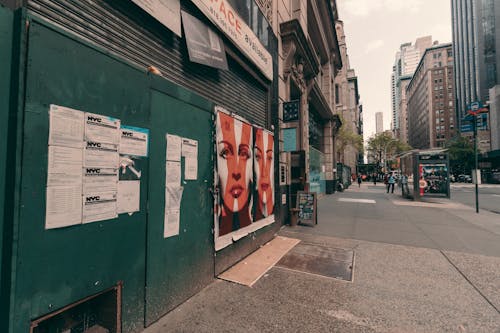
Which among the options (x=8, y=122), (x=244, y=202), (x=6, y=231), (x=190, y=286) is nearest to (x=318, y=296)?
(x=190, y=286)

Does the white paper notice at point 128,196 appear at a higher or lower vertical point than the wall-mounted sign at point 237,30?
lower

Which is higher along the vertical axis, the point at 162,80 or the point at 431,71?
the point at 431,71

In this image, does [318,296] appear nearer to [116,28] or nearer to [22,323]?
[22,323]

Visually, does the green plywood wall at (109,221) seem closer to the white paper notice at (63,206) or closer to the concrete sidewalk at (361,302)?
the white paper notice at (63,206)

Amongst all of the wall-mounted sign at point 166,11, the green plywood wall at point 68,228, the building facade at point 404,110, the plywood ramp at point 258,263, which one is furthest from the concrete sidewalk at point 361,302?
the building facade at point 404,110

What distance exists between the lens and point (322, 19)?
52.9ft

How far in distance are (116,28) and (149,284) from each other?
10.5ft

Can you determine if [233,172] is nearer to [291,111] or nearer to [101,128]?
[101,128]

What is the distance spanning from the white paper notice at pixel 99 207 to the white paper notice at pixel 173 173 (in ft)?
2.48

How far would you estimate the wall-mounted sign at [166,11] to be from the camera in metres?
2.98

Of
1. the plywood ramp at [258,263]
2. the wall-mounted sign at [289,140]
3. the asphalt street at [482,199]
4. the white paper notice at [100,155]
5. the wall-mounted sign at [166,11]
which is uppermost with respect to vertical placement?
the wall-mounted sign at [166,11]

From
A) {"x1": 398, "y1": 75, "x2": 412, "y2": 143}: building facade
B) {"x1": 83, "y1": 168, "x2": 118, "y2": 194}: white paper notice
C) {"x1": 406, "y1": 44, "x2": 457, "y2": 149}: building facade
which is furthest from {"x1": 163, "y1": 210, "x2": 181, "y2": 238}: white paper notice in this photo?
{"x1": 398, "y1": 75, "x2": 412, "y2": 143}: building facade

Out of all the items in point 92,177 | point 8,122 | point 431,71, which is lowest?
point 92,177

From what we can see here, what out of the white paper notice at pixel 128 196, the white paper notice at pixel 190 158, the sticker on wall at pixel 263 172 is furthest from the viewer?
the sticker on wall at pixel 263 172
